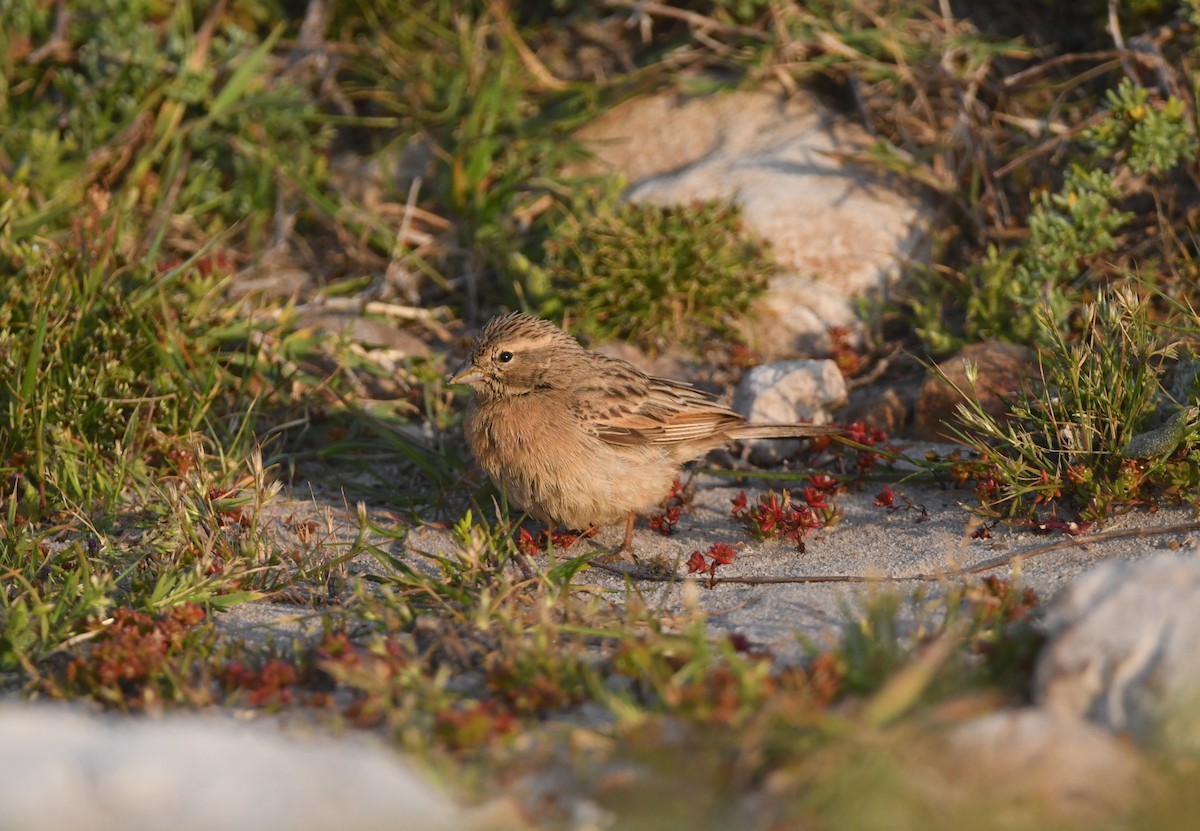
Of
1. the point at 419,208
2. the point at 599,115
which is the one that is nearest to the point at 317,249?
the point at 419,208

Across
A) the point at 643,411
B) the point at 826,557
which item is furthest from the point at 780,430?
the point at 826,557

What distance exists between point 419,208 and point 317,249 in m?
0.87

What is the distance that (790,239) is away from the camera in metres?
8.76

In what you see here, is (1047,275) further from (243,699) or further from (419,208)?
(243,699)

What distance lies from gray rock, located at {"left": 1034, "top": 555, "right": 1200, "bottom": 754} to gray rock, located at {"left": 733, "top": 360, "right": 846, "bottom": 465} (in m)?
3.66

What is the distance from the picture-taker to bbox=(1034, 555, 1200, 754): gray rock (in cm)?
366

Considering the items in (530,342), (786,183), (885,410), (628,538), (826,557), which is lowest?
(628,538)

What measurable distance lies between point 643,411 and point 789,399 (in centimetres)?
122

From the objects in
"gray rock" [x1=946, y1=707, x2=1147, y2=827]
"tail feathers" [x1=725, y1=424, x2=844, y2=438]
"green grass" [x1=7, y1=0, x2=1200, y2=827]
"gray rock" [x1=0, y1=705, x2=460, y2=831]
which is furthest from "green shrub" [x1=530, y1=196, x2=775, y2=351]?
"gray rock" [x1=0, y1=705, x2=460, y2=831]

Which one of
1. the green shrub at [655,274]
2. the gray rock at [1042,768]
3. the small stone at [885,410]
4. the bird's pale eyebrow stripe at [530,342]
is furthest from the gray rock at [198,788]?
the green shrub at [655,274]

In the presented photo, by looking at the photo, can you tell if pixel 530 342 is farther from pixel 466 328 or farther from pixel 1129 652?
pixel 1129 652

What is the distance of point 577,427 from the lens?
22.2 ft

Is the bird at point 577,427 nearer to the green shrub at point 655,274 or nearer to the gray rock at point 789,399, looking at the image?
the gray rock at point 789,399

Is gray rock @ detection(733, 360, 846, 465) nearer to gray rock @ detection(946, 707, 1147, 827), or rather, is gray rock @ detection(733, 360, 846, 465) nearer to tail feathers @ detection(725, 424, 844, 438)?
tail feathers @ detection(725, 424, 844, 438)
